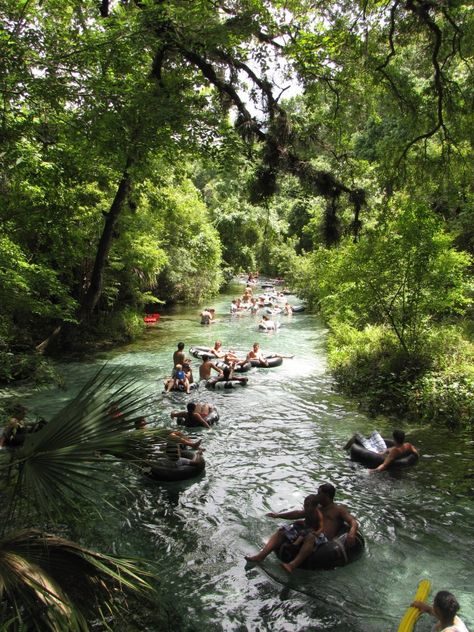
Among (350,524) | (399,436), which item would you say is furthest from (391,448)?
(350,524)

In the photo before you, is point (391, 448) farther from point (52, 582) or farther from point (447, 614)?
point (52, 582)

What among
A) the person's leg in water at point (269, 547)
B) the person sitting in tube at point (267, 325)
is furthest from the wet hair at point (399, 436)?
the person sitting in tube at point (267, 325)

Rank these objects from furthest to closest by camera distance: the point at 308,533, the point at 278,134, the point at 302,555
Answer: the point at 278,134 < the point at 308,533 < the point at 302,555

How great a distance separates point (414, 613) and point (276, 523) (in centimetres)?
271

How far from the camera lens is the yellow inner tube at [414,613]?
4.79 meters

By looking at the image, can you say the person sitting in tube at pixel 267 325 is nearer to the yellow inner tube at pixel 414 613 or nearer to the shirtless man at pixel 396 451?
the shirtless man at pixel 396 451

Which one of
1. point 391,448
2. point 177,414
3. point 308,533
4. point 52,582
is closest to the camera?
point 52,582

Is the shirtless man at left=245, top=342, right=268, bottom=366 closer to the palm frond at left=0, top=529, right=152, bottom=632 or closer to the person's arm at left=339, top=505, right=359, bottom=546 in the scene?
the person's arm at left=339, top=505, right=359, bottom=546

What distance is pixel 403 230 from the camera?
12289 mm

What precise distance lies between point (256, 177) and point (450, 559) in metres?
8.52

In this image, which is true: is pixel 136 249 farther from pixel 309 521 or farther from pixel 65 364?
pixel 309 521

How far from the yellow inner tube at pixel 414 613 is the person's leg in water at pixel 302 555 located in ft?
4.40

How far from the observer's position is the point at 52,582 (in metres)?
3.20

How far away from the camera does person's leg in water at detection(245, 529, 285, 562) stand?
6.32 m
